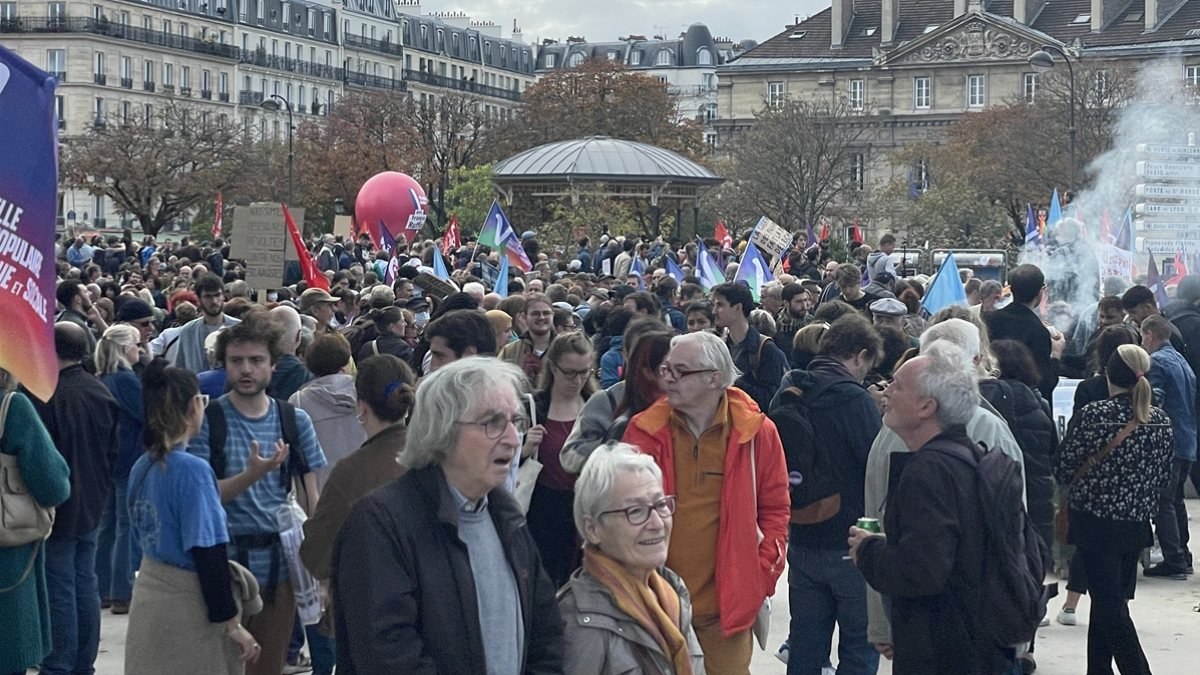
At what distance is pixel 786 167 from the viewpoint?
66188 millimetres

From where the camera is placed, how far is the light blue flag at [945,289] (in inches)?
601

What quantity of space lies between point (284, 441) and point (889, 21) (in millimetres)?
85382

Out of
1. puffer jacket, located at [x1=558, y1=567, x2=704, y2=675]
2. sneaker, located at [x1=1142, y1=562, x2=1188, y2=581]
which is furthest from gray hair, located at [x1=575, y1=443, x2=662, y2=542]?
sneaker, located at [x1=1142, y1=562, x2=1188, y2=581]

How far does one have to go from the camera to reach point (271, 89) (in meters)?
95.6

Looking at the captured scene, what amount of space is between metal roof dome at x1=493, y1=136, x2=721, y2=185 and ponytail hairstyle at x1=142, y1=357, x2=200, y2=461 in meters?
30.8

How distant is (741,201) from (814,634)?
57.9 m

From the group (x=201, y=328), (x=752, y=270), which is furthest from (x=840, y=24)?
(x=201, y=328)

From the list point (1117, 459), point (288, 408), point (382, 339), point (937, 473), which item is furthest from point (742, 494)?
point (382, 339)

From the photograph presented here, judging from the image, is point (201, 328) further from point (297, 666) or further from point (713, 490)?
point (713, 490)

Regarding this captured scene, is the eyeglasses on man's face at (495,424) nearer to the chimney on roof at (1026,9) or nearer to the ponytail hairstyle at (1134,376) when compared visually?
the ponytail hairstyle at (1134,376)

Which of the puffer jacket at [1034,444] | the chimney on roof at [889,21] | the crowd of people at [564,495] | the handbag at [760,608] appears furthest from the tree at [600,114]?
the handbag at [760,608]

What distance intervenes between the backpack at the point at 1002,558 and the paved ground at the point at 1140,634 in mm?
3313

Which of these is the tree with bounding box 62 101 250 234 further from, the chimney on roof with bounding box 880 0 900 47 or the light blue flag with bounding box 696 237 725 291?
the light blue flag with bounding box 696 237 725 291

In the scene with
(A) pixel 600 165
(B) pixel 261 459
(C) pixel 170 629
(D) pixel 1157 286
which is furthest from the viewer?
(A) pixel 600 165
